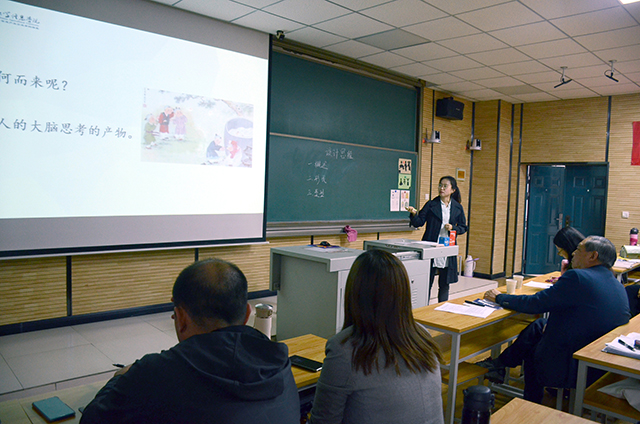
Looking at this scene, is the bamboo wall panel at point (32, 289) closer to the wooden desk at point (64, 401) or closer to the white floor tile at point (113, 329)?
the white floor tile at point (113, 329)

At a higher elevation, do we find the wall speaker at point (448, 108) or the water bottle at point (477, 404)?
the wall speaker at point (448, 108)

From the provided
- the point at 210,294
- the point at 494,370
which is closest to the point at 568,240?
the point at 494,370

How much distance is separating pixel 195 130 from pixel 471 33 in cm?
300

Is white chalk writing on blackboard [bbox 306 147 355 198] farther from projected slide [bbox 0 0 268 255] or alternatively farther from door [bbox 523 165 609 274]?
door [bbox 523 165 609 274]

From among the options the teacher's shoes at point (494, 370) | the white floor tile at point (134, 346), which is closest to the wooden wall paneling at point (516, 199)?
the teacher's shoes at point (494, 370)

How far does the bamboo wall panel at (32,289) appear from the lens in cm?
376

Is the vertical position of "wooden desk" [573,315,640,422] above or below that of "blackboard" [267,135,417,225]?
below

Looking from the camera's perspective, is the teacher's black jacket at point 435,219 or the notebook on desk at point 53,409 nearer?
the notebook on desk at point 53,409

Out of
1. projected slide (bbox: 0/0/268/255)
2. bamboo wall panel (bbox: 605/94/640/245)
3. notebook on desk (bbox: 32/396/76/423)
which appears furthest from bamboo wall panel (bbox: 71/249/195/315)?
bamboo wall panel (bbox: 605/94/640/245)

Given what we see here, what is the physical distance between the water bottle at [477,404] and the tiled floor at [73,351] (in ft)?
8.93

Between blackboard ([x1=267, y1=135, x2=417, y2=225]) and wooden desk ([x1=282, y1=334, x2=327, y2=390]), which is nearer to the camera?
wooden desk ([x1=282, y1=334, x2=327, y2=390])

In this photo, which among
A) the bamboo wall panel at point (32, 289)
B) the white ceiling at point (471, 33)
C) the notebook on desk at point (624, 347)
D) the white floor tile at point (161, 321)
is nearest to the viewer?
the notebook on desk at point (624, 347)

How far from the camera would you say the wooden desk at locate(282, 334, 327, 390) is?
170 cm

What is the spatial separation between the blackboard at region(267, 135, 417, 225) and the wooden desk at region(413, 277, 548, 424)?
2.80m
